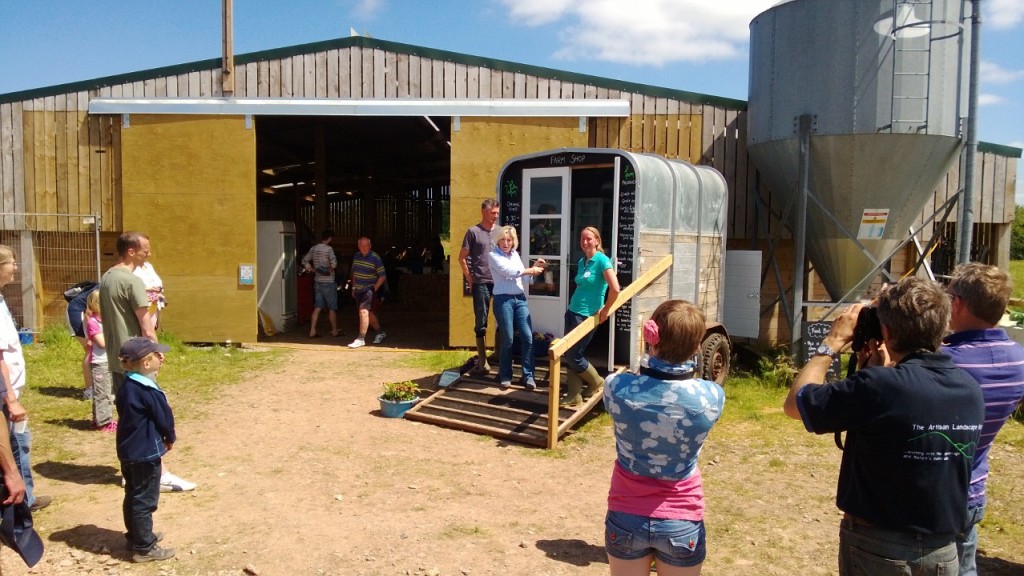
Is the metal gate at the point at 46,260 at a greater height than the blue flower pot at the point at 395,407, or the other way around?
the metal gate at the point at 46,260

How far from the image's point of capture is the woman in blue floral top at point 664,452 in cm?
274

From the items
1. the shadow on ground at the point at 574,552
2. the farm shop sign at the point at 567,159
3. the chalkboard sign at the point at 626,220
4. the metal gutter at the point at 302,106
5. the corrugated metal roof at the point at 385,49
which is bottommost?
the shadow on ground at the point at 574,552

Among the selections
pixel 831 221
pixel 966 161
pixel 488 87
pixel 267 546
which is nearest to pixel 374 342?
pixel 488 87

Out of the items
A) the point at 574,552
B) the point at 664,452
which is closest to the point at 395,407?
the point at 574,552

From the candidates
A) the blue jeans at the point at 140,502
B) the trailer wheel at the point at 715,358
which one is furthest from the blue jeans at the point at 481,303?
the blue jeans at the point at 140,502

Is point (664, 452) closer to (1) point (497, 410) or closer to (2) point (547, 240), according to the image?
(1) point (497, 410)

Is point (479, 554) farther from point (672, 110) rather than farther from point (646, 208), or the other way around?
point (672, 110)

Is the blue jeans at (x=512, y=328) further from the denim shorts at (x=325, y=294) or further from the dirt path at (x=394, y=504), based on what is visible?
the denim shorts at (x=325, y=294)

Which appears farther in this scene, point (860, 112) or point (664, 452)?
point (860, 112)

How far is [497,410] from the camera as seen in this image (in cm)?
737

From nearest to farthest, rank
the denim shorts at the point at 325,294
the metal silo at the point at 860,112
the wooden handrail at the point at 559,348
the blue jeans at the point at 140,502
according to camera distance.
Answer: the blue jeans at the point at 140,502 < the wooden handrail at the point at 559,348 < the metal silo at the point at 860,112 < the denim shorts at the point at 325,294

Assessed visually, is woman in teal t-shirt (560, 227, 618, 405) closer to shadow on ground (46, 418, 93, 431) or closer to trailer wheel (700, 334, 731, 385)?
trailer wheel (700, 334, 731, 385)

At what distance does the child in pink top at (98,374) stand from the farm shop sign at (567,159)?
4706mm

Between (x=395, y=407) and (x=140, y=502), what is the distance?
3.45m
